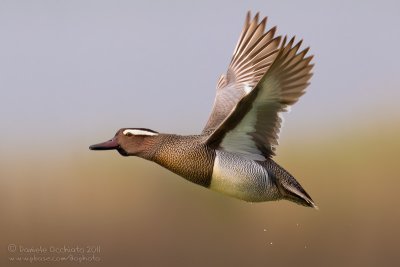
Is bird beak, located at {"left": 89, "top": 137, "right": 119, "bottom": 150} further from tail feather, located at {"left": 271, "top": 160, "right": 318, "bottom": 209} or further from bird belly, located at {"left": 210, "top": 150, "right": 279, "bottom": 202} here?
tail feather, located at {"left": 271, "top": 160, "right": 318, "bottom": 209}

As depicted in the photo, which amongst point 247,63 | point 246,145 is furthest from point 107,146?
point 247,63

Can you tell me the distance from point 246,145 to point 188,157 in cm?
30

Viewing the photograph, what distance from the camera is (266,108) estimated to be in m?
5.64

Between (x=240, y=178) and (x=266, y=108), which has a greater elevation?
(x=266, y=108)

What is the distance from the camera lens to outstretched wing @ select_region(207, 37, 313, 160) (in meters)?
5.49

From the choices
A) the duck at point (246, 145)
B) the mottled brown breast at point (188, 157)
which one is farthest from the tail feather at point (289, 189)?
the mottled brown breast at point (188, 157)

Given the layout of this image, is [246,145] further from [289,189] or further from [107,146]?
[107,146]

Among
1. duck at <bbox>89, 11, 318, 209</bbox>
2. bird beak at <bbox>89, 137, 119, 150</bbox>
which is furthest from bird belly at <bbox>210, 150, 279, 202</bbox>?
bird beak at <bbox>89, 137, 119, 150</bbox>

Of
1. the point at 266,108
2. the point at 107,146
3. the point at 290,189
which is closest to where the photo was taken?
the point at 266,108

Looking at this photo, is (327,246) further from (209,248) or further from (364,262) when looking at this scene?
(209,248)

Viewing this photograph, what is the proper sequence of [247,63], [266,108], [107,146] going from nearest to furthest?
[266,108] → [107,146] → [247,63]

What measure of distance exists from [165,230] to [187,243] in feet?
0.60

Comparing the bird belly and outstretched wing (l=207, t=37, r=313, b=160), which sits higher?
outstretched wing (l=207, t=37, r=313, b=160)

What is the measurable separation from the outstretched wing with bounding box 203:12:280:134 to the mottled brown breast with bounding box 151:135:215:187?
0.65 m
